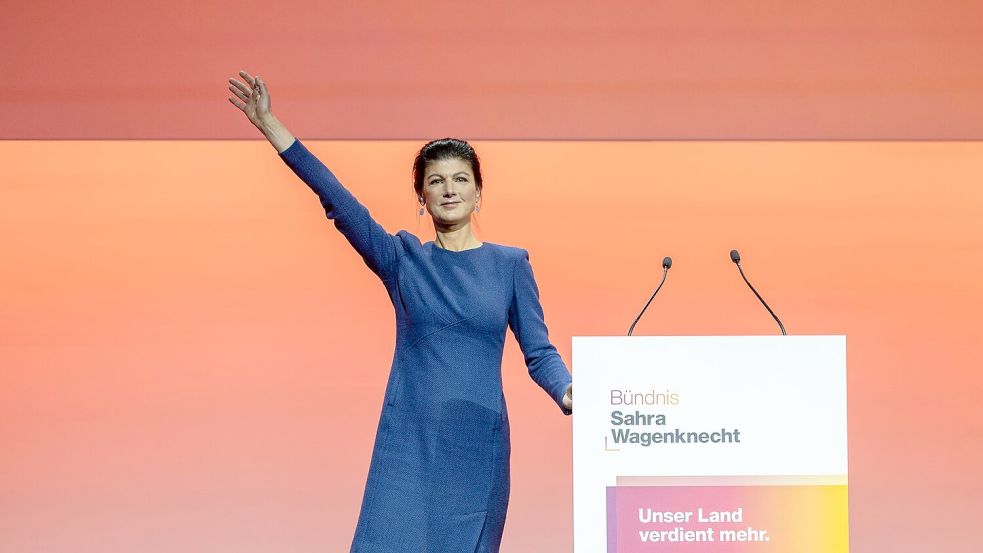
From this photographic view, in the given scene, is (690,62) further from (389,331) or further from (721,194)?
(389,331)

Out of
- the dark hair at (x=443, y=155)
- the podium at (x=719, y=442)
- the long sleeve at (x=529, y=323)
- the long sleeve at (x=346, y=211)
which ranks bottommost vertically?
the podium at (x=719, y=442)

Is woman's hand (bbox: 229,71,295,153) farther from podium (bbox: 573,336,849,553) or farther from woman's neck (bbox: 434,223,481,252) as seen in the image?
podium (bbox: 573,336,849,553)

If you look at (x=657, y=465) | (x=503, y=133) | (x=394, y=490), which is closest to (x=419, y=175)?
(x=394, y=490)

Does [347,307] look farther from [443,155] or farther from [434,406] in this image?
[434,406]

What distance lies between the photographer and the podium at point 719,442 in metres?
1.86

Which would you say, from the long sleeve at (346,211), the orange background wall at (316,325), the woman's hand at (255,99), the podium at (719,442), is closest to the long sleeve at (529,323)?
the long sleeve at (346,211)

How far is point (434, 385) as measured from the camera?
2.17 m

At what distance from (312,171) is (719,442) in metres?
0.86

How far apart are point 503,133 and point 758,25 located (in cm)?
96

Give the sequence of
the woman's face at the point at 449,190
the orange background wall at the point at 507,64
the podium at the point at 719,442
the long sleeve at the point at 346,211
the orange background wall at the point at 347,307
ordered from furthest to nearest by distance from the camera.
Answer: the orange background wall at the point at 347,307 → the orange background wall at the point at 507,64 → the woman's face at the point at 449,190 → the long sleeve at the point at 346,211 → the podium at the point at 719,442

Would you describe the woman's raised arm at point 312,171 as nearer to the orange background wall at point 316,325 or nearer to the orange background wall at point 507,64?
the orange background wall at point 507,64

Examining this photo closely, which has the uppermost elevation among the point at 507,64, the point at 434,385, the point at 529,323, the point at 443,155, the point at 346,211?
the point at 507,64

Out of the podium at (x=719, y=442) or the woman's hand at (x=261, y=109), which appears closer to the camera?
the podium at (x=719, y=442)

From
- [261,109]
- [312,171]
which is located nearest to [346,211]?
[312,171]
